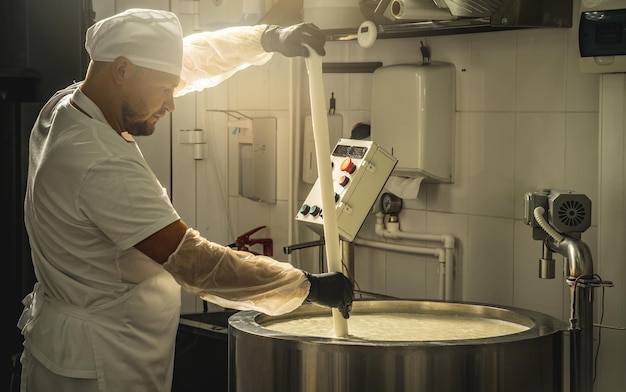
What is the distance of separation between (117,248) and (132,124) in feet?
1.04

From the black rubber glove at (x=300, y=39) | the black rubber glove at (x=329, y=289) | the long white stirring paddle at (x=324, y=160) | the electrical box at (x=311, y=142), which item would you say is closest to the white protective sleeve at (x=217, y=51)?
the black rubber glove at (x=300, y=39)

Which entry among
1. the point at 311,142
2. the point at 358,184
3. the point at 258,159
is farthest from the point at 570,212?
the point at 258,159

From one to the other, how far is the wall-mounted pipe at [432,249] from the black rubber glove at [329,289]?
3.57 ft

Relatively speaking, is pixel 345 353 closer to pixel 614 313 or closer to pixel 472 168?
pixel 614 313

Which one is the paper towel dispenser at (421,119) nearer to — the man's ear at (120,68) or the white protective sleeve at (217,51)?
the white protective sleeve at (217,51)

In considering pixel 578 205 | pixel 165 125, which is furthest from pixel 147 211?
pixel 165 125

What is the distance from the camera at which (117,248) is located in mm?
2195

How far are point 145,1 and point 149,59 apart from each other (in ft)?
6.38

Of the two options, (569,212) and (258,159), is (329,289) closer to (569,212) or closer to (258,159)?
(569,212)

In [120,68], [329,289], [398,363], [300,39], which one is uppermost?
[300,39]

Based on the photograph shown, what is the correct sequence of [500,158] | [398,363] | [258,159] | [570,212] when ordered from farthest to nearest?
1. [258,159]
2. [500,158]
3. [570,212]
4. [398,363]

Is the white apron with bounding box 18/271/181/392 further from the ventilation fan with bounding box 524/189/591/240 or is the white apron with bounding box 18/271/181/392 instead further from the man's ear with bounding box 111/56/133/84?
the ventilation fan with bounding box 524/189/591/240

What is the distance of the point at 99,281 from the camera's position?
7.27 ft

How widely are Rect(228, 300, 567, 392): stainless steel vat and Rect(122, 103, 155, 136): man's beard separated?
587 millimetres
